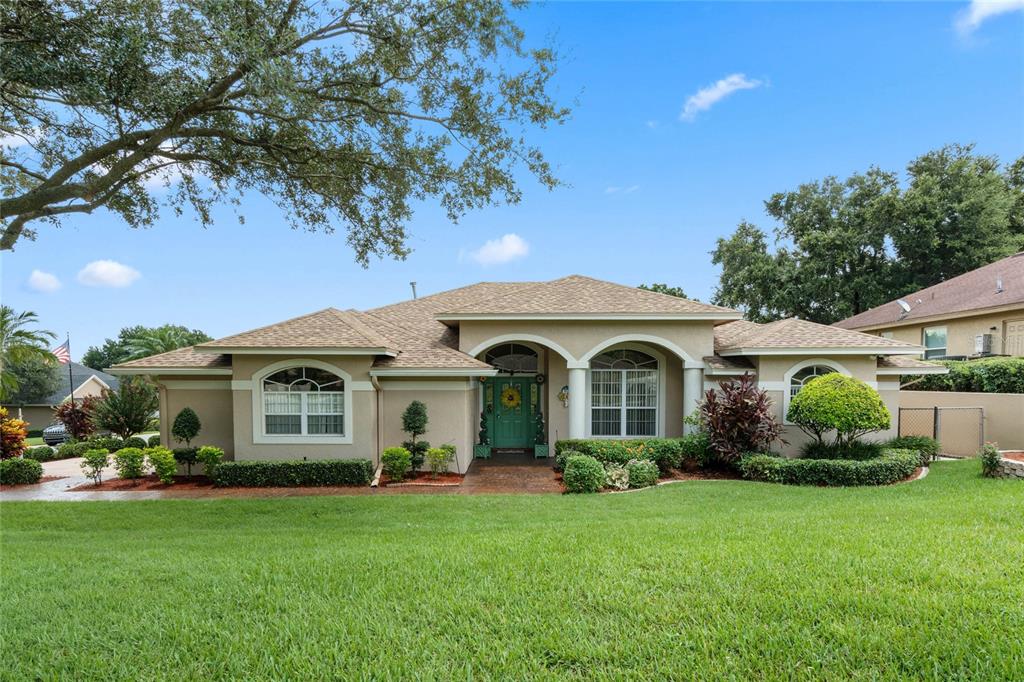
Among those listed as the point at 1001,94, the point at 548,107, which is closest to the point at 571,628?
the point at 548,107

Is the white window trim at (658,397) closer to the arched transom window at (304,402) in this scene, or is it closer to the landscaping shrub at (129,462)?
the arched transom window at (304,402)

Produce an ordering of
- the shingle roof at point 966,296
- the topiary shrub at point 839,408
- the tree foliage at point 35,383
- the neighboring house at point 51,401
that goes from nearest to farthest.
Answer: the topiary shrub at point 839,408 < the shingle roof at point 966,296 < the tree foliage at point 35,383 < the neighboring house at point 51,401

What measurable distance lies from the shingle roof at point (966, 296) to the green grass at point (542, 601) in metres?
13.9

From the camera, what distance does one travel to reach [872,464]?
10.3 m

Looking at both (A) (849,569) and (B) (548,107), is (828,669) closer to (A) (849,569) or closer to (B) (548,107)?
(A) (849,569)

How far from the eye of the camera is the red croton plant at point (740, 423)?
1144 cm

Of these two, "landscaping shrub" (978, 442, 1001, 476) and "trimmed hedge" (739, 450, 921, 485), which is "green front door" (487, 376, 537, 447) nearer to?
"trimmed hedge" (739, 450, 921, 485)

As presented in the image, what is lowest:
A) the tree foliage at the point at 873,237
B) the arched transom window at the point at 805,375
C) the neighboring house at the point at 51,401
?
the neighboring house at the point at 51,401

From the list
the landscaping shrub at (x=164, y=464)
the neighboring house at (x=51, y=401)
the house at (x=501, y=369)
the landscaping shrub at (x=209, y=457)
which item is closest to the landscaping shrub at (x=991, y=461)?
the house at (x=501, y=369)

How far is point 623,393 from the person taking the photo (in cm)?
1426

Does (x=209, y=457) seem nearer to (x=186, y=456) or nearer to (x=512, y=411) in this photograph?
(x=186, y=456)

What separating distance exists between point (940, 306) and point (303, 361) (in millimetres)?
23942

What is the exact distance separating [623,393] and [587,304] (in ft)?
10.1

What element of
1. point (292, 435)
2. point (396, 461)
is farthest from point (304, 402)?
point (396, 461)
